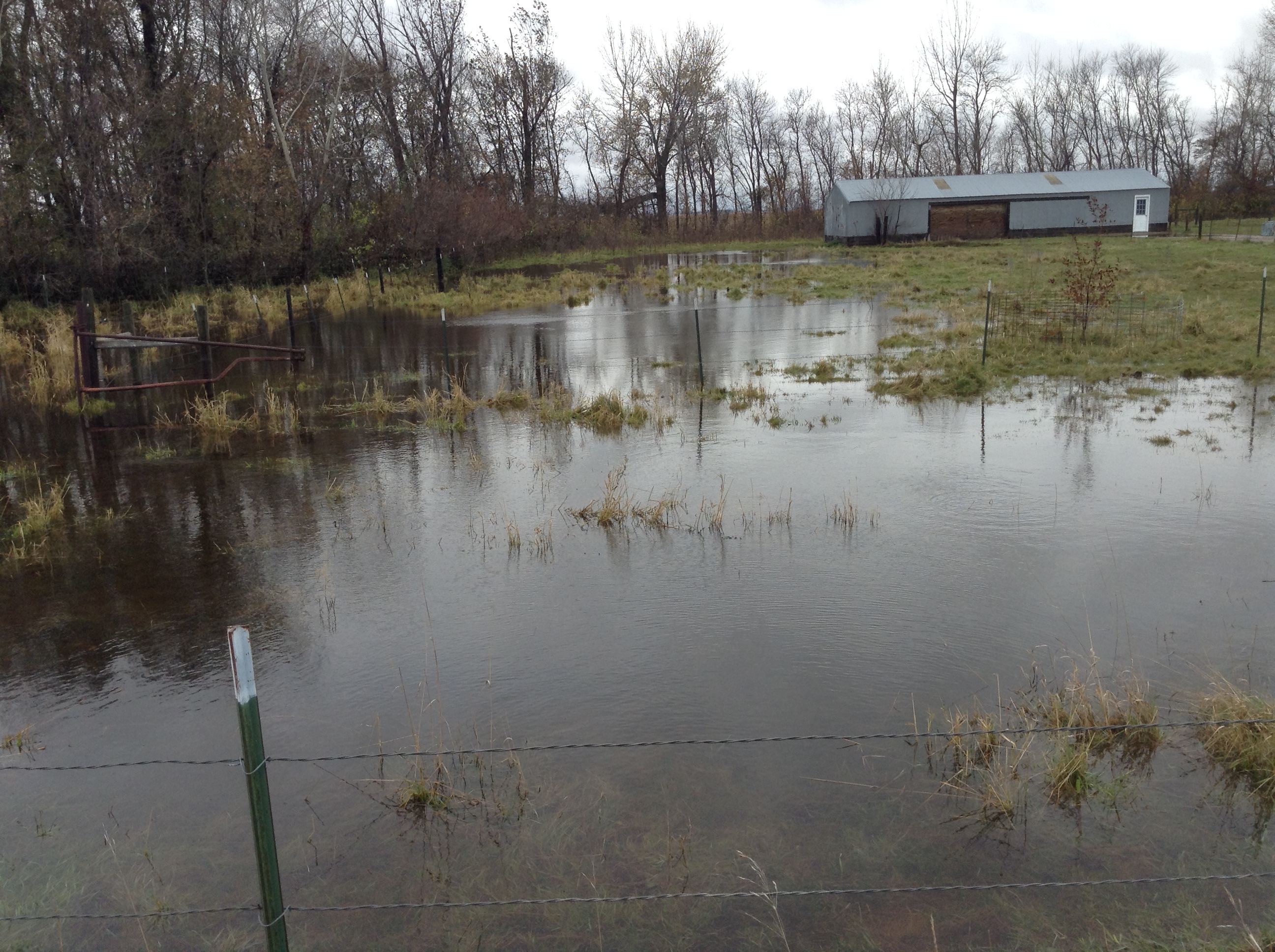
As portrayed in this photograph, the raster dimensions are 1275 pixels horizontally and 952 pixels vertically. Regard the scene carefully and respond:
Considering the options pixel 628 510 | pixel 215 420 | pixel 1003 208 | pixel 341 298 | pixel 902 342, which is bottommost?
pixel 628 510

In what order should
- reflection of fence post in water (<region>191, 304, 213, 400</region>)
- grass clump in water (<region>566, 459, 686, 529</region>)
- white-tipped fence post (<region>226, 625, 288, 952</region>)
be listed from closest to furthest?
white-tipped fence post (<region>226, 625, 288, 952</region>), grass clump in water (<region>566, 459, 686, 529</region>), reflection of fence post in water (<region>191, 304, 213, 400</region>)

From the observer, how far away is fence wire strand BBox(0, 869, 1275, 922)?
418 centimetres

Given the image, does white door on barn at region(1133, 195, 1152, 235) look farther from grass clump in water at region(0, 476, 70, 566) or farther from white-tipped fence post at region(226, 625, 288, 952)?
white-tipped fence post at region(226, 625, 288, 952)

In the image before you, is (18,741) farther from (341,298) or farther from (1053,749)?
(341,298)

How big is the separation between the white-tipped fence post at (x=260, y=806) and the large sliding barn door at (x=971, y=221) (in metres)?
50.2

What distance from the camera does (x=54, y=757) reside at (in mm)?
5836

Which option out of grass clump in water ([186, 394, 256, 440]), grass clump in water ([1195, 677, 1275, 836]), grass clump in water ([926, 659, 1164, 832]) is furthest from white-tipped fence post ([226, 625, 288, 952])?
grass clump in water ([186, 394, 256, 440])

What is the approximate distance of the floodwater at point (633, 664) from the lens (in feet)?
15.1

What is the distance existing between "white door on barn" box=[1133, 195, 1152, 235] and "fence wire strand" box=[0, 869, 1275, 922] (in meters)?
50.4

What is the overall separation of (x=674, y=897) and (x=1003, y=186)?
5165 centimetres

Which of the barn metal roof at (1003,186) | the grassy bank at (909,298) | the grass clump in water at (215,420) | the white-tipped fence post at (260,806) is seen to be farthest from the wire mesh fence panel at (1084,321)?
the barn metal roof at (1003,186)

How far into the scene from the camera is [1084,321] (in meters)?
17.1

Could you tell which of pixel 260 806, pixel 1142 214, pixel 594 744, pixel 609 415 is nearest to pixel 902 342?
pixel 609 415

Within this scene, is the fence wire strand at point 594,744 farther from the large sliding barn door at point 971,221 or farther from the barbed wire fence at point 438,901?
the large sliding barn door at point 971,221
